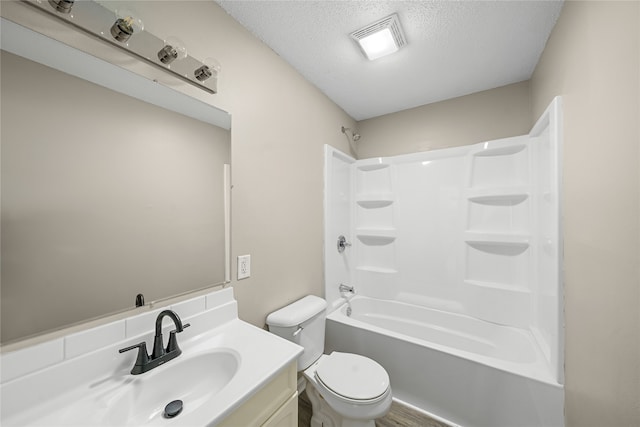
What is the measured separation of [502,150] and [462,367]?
1.74 meters

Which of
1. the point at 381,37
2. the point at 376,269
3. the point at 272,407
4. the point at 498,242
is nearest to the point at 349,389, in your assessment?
the point at 272,407

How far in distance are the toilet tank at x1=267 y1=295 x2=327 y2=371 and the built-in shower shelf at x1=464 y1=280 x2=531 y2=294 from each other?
1.41 meters

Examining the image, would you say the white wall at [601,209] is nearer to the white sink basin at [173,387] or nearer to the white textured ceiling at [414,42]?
the white textured ceiling at [414,42]

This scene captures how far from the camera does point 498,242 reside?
196 cm

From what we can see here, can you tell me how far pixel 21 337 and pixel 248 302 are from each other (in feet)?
2.78

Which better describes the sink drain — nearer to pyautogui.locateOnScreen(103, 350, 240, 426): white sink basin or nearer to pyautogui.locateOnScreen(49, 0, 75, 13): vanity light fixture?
pyautogui.locateOnScreen(103, 350, 240, 426): white sink basin

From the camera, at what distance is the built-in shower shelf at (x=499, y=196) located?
74.7 inches

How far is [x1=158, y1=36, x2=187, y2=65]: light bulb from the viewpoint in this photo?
0.98 m

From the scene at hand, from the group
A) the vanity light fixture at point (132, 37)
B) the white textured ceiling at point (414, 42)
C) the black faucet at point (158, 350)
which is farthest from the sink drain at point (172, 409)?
the white textured ceiling at point (414, 42)

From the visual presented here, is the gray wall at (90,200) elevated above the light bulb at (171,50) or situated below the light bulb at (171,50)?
below

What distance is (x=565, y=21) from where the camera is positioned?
1.20 meters

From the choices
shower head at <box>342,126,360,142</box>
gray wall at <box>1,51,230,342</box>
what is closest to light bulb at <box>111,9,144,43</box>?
gray wall at <box>1,51,230,342</box>

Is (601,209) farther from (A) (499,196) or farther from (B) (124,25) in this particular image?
(B) (124,25)

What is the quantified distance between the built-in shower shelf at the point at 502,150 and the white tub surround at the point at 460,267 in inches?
0.4
